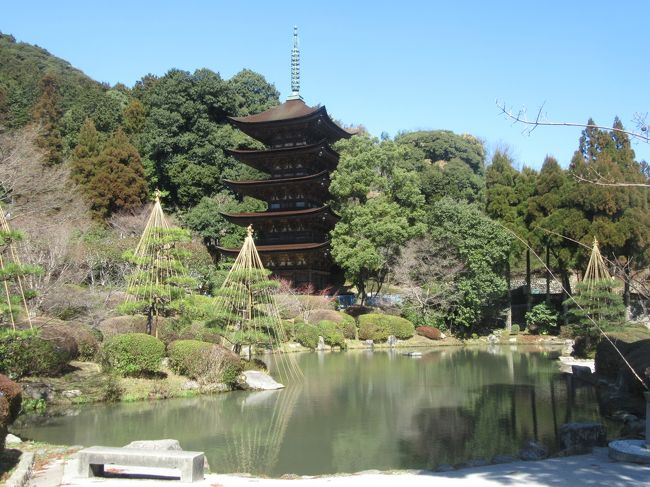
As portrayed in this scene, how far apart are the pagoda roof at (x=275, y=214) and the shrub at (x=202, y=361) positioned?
1781 cm

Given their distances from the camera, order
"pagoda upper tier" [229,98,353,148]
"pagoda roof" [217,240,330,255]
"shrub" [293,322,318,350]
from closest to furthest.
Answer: "shrub" [293,322,318,350], "pagoda roof" [217,240,330,255], "pagoda upper tier" [229,98,353,148]

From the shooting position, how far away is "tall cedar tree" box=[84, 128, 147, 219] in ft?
114

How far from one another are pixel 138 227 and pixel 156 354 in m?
19.7

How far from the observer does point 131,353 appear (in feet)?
43.0

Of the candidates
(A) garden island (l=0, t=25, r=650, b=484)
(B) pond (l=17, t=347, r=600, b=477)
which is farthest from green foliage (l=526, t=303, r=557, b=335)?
(B) pond (l=17, t=347, r=600, b=477)

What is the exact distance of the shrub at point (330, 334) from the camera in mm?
25234

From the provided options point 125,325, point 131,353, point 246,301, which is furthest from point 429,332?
point 131,353

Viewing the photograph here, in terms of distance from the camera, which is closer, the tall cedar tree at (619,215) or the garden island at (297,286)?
the garden island at (297,286)

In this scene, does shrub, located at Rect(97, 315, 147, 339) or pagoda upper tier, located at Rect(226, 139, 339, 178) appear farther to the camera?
pagoda upper tier, located at Rect(226, 139, 339, 178)

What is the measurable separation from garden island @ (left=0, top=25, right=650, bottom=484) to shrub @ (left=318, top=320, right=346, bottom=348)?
0.24ft

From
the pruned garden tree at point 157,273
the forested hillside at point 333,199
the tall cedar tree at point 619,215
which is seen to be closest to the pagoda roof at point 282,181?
the forested hillside at point 333,199

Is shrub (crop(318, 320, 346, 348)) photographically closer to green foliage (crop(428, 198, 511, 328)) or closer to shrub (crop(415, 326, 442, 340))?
Answer: shrub (crop(415, 326, 442, 340))

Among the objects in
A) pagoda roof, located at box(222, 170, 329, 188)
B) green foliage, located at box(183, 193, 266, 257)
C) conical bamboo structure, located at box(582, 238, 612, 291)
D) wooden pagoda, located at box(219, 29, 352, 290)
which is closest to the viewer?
conical bamboo structure, located at box(582, 238, 612, 291)

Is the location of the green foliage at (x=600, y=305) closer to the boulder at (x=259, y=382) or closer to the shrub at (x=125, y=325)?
the boulder at (x=259, y=382)
